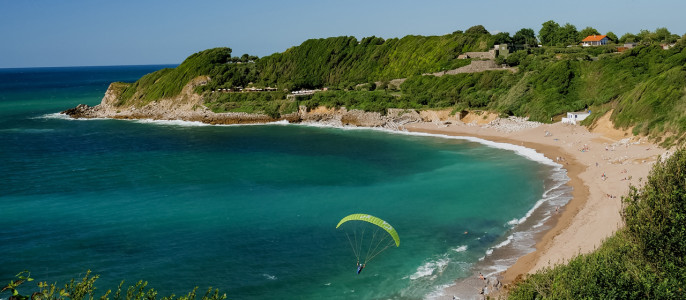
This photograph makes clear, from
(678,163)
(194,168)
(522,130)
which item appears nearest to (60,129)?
(194,168)

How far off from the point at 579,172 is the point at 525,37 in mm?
75083

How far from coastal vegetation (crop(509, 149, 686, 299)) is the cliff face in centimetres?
5283

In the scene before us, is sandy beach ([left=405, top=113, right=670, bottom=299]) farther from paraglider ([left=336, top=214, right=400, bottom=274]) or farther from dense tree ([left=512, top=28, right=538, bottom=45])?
dense tree ([left=512, top=28, right=538, bottom=45])

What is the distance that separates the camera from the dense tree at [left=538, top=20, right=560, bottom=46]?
378ft

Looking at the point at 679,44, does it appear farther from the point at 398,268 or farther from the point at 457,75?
the point at 398,268

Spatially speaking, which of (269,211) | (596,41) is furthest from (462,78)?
(269,211)

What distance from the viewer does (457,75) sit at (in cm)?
8469

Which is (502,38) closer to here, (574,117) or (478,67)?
(478,67)

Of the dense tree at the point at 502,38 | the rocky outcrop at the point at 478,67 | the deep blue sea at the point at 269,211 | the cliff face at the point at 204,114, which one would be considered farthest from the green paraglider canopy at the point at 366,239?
the dense tree at the point at 502,38

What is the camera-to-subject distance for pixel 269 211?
120ft

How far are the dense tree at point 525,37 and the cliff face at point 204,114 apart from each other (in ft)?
148

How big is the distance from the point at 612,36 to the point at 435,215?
88080mm

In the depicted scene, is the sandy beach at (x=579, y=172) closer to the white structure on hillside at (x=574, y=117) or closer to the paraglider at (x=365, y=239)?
the white structure on hillside at (x=574, y=117)

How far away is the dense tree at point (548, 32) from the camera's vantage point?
115 meters
